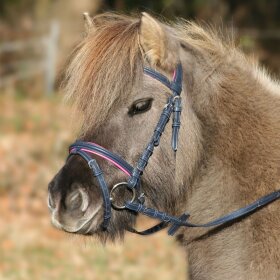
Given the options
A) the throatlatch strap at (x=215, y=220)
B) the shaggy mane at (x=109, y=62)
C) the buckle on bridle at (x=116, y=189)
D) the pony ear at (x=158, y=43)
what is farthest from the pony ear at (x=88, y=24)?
the throatlatch strap at (x=215, y=220)

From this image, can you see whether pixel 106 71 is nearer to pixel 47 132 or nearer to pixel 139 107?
pixel 139 107

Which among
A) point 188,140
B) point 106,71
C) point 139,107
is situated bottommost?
point 188,140

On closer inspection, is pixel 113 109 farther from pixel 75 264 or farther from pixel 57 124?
pixel 57 124

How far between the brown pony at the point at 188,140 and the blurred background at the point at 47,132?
0.42 metres

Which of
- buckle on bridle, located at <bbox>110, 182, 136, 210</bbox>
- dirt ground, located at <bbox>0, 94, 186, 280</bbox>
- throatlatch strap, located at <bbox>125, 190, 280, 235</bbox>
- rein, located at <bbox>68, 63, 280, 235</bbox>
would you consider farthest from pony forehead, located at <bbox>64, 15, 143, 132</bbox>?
dirt ground, located at <bbox>0, 94, 186, 280</bbox>

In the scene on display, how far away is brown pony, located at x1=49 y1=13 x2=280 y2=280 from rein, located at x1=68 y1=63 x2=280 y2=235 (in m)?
0.03

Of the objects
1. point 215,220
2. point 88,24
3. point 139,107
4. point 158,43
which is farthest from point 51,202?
point 88,24

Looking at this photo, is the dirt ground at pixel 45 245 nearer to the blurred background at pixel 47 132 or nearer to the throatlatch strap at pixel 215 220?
the blurred background at pixel 47 132

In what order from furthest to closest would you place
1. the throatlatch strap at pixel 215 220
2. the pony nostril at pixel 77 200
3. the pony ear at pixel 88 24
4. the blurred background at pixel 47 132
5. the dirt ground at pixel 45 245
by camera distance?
the blurred background at pixel 47 132, the dirt ground at pixel 45 245, the pony ear at pixel 88 24, the throatlatch strap at pixel 215 220, the pony nostril at pixel 77 200

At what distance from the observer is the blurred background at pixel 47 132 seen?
7035 mm

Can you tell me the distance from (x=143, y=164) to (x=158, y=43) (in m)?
0.65

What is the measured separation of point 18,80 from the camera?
57.4ft

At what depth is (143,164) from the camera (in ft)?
11.7

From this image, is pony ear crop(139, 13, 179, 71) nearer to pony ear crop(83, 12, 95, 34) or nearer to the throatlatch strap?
pony ear crop(83, 12, 95, 34)
